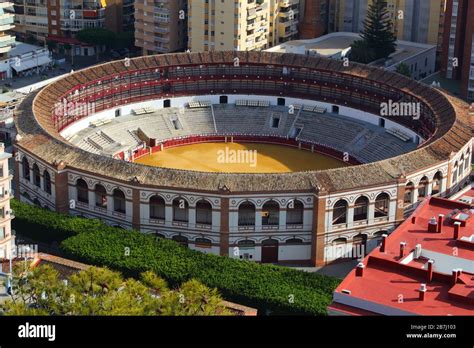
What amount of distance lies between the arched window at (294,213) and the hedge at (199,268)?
9.67 m

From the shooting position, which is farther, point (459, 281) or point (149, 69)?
point (149, 69)

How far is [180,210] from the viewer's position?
86.7 m

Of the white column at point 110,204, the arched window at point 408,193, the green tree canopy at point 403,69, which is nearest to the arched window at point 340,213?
the arched window at point 408,193

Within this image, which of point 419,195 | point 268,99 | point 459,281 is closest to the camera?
point 459,281

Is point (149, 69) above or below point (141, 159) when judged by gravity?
above

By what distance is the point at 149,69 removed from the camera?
396 feet

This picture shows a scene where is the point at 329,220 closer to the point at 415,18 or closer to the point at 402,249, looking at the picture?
the point at 402,249

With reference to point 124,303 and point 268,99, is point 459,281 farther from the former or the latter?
point 268,99

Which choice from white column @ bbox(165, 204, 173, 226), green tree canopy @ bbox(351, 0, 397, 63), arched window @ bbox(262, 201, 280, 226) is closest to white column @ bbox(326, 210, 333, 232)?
arched window @ bbox(262, 201, 280, 226)

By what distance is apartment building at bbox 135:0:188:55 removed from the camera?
488 ft

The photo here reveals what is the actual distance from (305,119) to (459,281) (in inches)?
2273

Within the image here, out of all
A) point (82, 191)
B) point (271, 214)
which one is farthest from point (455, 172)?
point (82, 191)

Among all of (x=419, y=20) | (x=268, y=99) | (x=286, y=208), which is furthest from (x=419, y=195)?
(x=419, y=20)

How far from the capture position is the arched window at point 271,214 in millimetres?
85750
